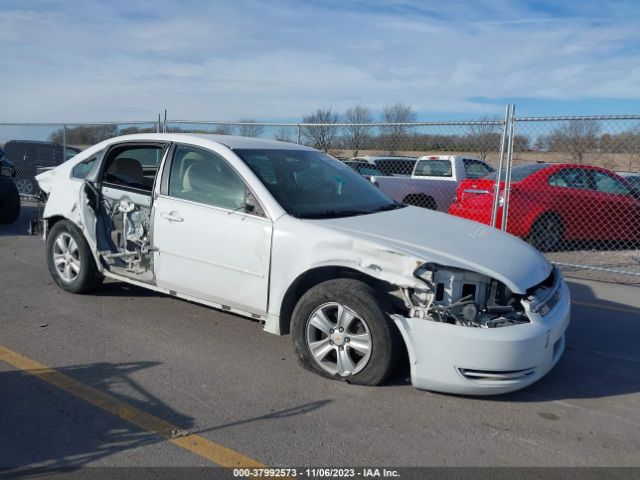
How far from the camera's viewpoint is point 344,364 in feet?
13.0

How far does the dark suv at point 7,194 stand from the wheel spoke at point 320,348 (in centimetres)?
856

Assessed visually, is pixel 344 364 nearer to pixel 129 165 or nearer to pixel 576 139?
pixel 129 165

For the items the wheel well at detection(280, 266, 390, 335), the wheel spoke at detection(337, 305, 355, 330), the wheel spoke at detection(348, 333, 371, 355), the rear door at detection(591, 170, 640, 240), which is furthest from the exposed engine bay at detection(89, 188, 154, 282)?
the rear door at detection(591, 170, 640, 240)

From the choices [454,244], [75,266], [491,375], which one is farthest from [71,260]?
[491,375]

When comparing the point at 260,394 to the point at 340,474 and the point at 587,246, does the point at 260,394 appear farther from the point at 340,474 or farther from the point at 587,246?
the point at 587,246

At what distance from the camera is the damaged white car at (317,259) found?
366 cm

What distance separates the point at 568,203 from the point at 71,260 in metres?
7.36

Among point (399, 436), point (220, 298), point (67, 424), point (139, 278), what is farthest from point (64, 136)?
point (399, 436)

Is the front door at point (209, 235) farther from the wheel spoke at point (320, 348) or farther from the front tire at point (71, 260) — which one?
the front tire at point (71, 260)

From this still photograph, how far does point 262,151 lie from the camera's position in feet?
16.6

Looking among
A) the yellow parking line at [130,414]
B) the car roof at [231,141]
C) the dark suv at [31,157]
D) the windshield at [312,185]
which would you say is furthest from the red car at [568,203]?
the dark suv at [31,157]

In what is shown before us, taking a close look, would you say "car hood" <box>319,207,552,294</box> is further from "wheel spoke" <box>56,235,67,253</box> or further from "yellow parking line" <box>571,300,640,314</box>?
"wheel spoke" <box>56,235,67,253</box>

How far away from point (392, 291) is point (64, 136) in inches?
500

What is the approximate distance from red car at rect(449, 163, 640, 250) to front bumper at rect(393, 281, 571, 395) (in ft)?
18.7
